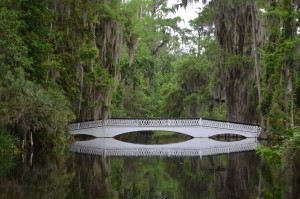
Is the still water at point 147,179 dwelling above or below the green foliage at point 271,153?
below

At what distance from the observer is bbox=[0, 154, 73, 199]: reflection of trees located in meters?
6.87

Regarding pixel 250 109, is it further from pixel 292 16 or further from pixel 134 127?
pixel 292 16

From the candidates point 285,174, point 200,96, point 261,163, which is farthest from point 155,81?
point 285,174

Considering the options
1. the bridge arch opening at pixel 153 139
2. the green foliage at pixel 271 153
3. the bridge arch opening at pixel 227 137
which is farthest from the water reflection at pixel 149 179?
the bridge arch opening at pixel 227 137

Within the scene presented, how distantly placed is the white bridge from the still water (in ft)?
40.6

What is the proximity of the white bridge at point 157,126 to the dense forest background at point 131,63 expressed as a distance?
2.43ft

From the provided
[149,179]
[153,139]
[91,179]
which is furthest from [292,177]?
[153,139]

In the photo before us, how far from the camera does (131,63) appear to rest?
24438mm

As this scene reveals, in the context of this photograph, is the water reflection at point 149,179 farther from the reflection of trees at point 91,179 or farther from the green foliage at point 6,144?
the green foliage at point 6,144

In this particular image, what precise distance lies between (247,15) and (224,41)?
173 centimetres

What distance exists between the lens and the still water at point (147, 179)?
706cm

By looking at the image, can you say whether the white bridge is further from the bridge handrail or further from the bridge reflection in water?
the bridge reflection in water

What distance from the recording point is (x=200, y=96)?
27969 millimetres

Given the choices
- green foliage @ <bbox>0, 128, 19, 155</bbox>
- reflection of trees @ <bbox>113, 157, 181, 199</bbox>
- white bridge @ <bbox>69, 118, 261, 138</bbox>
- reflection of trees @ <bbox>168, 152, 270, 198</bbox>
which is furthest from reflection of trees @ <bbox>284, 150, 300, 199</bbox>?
white bridge @ <bbox>69, 118, 261, 138</bbox>
